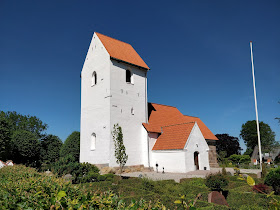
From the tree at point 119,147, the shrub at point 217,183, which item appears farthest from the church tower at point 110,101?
the shrub at point 217,183

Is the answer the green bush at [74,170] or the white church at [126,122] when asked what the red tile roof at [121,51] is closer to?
the white church at [126,122]

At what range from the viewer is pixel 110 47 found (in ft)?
68.7

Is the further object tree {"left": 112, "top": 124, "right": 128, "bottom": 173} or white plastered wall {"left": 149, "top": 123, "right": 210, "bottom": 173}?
white plastered wall {"left": 149, "top": 123, "right": 210, "bottom": 173}

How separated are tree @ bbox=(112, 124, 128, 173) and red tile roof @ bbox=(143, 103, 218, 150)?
3.01 metres

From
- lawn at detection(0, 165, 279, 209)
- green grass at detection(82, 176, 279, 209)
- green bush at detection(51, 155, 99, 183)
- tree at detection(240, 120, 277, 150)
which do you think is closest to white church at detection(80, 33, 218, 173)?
green bush at detection(51, 155, 99, 183)

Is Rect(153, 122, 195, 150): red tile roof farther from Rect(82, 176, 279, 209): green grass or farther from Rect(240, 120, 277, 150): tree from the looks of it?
Rect(240, 120, 277, 150): tree

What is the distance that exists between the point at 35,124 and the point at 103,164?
95.4 ft

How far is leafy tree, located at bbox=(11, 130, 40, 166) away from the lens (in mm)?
27317

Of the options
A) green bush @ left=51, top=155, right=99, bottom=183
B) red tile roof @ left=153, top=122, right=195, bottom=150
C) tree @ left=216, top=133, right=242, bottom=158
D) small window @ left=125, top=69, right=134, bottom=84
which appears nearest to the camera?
green bush @ left=51, top=155, right=99, bottom=183

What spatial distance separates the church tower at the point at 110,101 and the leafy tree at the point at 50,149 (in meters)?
12.7

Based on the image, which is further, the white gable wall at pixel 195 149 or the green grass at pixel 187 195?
the white gable wall at pixel 195 149

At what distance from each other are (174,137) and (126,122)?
14.6 ft

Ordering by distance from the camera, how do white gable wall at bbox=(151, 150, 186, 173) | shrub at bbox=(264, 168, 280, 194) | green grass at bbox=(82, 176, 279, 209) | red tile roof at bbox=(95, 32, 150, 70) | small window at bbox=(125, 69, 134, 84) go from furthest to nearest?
small window at bbox=(125, 69, 134, 84) < red tile roof at bbox=(95, 32, 150, 70) < white gable wall at bbox=(151, 150, 186, 173) < shrub at bbox=(264, 168, 280, 194) < green grass at bbox=(82, 176, 279, 209)

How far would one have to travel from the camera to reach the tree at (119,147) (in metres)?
17.7
